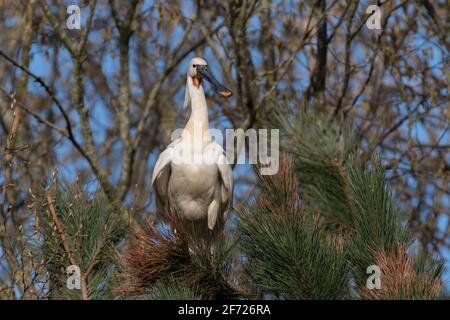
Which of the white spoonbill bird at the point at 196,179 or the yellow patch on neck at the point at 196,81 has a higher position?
the yellow patch on neck at the point at 196,81

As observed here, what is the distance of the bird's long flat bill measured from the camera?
8853 millimetres

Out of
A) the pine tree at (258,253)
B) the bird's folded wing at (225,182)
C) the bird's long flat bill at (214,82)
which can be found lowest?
the pine tree at (258,253)

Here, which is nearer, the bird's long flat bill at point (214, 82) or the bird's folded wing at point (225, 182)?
the bird's folded wing at point (225, 182)

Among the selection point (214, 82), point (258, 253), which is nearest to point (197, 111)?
point (214, 82)

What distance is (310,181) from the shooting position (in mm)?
8102

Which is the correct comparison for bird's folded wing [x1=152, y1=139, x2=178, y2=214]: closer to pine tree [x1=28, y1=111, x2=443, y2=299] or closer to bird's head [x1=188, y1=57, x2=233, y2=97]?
bird's head [x1=188, y1=57, x2=233, y2=97]

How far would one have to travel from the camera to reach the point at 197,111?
8906 millimetres

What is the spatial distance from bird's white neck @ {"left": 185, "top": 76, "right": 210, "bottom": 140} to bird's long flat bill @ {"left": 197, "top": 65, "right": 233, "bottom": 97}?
4.8 inches

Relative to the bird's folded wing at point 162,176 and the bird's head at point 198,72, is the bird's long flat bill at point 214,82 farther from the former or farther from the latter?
the bird's folded wing at point 162,176

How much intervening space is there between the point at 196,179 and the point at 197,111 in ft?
2.34

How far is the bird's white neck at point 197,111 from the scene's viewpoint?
867 centimetres

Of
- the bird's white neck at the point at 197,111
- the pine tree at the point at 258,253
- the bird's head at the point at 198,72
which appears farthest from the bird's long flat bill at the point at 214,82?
the pine tree at the point at 258,253

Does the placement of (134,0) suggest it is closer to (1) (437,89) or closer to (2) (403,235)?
(1) (437,89)

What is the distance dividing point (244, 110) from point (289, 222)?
559 centimetres
